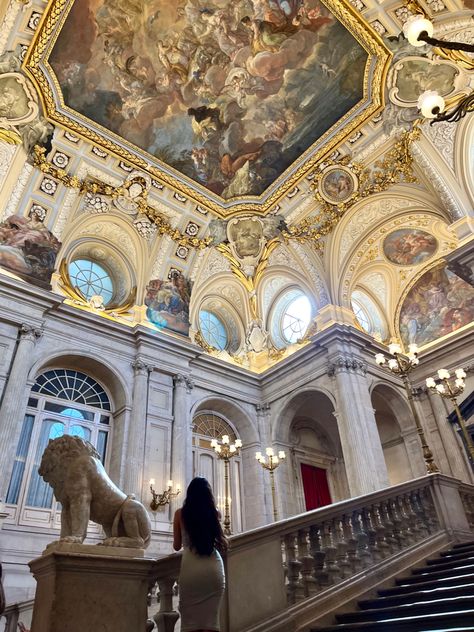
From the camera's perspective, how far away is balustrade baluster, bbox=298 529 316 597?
14.3ft

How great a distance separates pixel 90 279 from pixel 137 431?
16.3ft

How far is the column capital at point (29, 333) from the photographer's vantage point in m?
11.0

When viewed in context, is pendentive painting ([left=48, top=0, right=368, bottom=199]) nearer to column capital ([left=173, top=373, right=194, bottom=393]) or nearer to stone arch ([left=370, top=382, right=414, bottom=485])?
column capital ([left=173, top=373, right=194, bottom=393])

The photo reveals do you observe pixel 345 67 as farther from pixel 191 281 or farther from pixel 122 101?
pixel 191 281

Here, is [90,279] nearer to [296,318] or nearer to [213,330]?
[213,330]

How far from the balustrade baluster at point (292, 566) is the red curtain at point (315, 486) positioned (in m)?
11.5

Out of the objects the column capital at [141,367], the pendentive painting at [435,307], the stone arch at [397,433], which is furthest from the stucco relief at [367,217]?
the column capital at [141,367]

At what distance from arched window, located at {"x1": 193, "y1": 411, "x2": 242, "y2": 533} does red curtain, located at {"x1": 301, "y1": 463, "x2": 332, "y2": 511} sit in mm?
2570

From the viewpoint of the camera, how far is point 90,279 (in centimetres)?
1395

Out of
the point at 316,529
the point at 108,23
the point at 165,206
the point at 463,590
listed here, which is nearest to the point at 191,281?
the point at 165,206

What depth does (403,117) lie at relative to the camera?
39.4ft

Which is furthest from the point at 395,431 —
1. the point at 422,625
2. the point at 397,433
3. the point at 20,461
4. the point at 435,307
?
the point at 422,625

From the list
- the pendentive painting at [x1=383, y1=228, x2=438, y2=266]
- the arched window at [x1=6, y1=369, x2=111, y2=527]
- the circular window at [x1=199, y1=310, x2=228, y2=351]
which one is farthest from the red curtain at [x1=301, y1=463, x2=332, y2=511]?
the pendentive painting at [x1=383, y1=228, x2=438, y2=266]

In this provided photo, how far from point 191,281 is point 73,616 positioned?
12.3 metres
